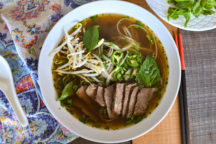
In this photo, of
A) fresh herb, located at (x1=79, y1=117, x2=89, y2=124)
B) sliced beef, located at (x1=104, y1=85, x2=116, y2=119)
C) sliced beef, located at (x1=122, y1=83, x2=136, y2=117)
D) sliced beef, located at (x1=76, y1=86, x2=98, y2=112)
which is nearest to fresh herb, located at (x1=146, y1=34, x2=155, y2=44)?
sliced beef, located at (x1=122, y1=83, x2=136, y2=117)

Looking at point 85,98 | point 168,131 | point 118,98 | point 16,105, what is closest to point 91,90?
point 85,98

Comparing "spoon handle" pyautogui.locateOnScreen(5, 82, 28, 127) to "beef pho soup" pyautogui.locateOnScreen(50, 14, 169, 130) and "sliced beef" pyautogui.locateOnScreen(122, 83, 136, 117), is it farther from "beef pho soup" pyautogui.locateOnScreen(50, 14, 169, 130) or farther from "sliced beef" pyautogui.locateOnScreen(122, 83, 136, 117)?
"sliced beef" pyautogui.locateOnScreen(122, 83, 136, 117)

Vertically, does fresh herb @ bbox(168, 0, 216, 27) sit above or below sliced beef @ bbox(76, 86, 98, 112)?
above

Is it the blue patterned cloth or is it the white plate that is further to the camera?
the blue patterned cloth

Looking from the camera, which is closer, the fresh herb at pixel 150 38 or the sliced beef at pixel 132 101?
the sliced beef at pixel 132 101

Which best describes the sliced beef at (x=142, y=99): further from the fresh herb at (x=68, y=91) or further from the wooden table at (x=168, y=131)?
the fresh herb at (x=68, y=91)

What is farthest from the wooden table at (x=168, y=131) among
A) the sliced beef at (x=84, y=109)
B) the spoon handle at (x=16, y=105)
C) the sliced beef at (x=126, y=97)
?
the spoon handle at (x=16, y=105)
